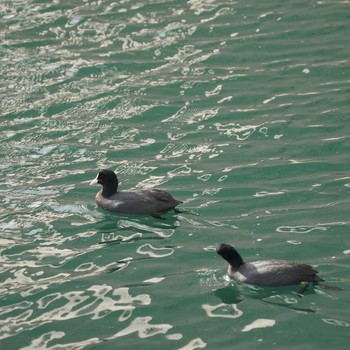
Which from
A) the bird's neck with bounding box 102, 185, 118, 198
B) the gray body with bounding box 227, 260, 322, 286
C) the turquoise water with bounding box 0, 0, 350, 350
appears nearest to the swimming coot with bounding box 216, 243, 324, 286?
the gray body with bounding box 227, 260, 322, 286

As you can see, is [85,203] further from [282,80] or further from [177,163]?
[282,80]

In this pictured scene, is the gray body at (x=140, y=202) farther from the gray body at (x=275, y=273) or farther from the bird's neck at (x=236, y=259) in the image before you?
the gray body at (x=275, y=273)

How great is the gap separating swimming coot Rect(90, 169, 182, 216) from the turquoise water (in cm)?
18

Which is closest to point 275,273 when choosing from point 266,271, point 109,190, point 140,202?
point 266,271

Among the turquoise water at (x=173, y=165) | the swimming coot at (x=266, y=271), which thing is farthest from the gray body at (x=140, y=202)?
the swimming coot at (x=266, y=271)

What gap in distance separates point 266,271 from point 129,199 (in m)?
3.26

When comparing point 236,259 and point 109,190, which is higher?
point 109,190

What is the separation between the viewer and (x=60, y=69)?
20.4 metres

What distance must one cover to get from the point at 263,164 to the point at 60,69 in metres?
6.38

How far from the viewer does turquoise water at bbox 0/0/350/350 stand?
11586mm

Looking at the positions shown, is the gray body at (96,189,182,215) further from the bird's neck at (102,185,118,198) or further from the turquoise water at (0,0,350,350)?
the turquoise water at (0,0,350,350)

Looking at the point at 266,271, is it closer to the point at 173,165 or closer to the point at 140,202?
the point at 140,202

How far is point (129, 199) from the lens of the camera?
47.7 ft

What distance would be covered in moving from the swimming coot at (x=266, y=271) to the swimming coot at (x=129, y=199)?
2105 mm
